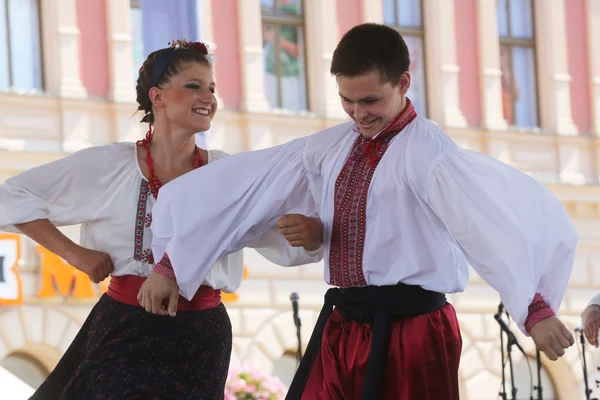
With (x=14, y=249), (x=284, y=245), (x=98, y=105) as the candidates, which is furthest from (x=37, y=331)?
(x=284, y=245)

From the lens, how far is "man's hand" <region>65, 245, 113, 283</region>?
4148 millimetres

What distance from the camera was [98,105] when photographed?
1255 cm

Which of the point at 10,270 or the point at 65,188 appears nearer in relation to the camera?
the point at 65,188

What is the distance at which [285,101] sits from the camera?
13.9 m

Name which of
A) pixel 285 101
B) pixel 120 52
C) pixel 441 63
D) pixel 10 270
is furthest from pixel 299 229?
pixel 441 63

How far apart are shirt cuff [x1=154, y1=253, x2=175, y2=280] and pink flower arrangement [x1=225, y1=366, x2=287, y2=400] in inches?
160

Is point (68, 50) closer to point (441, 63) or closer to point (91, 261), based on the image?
point (441, 63)

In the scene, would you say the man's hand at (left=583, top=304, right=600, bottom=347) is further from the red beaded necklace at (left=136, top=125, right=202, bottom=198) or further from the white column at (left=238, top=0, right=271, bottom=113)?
the white column at (left=238, top=0, right=271, bottom=113)

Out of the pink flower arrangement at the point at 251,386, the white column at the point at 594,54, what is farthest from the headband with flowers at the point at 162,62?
the white column at the point at 594,54

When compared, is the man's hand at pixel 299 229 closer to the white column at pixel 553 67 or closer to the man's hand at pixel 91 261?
the man's hand at pixel 91 261

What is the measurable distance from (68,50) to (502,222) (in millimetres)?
9499

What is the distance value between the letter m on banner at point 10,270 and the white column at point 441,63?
16.8 feet

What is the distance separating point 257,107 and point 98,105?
1733mm

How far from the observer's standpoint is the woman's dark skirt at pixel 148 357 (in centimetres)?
409
